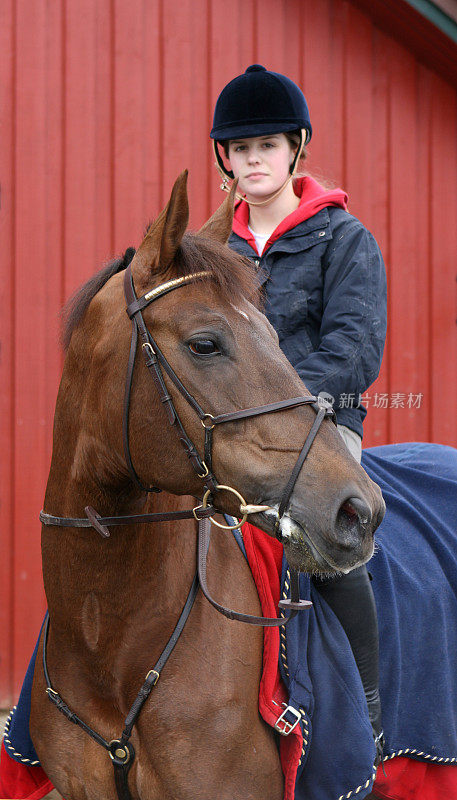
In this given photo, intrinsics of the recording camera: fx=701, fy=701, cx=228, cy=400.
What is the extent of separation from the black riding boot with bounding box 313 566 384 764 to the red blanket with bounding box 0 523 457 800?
0.19 metres

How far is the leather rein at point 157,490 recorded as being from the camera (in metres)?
1.66

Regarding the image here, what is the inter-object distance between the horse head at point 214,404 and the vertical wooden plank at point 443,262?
3.35 meters

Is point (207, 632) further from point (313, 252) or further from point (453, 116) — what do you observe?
point (453, 116)

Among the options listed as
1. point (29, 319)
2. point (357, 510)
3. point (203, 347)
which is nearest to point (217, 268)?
point (203, 347)

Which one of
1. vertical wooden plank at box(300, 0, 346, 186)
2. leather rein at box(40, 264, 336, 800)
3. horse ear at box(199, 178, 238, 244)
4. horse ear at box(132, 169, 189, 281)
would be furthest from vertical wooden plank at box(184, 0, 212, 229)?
leather rein at box(40, 264, 336, 800)

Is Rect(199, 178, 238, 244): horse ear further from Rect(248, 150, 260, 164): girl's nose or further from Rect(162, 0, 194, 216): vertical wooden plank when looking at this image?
Rect(162, 0, 194, 216): vertical wooden plank

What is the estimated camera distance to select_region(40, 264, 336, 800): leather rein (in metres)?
1.66

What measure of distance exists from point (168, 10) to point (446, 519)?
12.4 ft

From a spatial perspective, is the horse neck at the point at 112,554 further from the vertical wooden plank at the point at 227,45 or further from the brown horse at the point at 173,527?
the vertical wooden plank at the point at 227,45

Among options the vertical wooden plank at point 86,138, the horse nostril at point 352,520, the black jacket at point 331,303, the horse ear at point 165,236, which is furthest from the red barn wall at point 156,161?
the horse nostril at point 352,520

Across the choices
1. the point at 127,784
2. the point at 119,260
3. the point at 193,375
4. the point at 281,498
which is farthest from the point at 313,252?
the point at 127,784

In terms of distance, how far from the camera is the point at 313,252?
248 cm

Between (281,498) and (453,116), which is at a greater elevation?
(453,116)

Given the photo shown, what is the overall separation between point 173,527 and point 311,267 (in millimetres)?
1045
